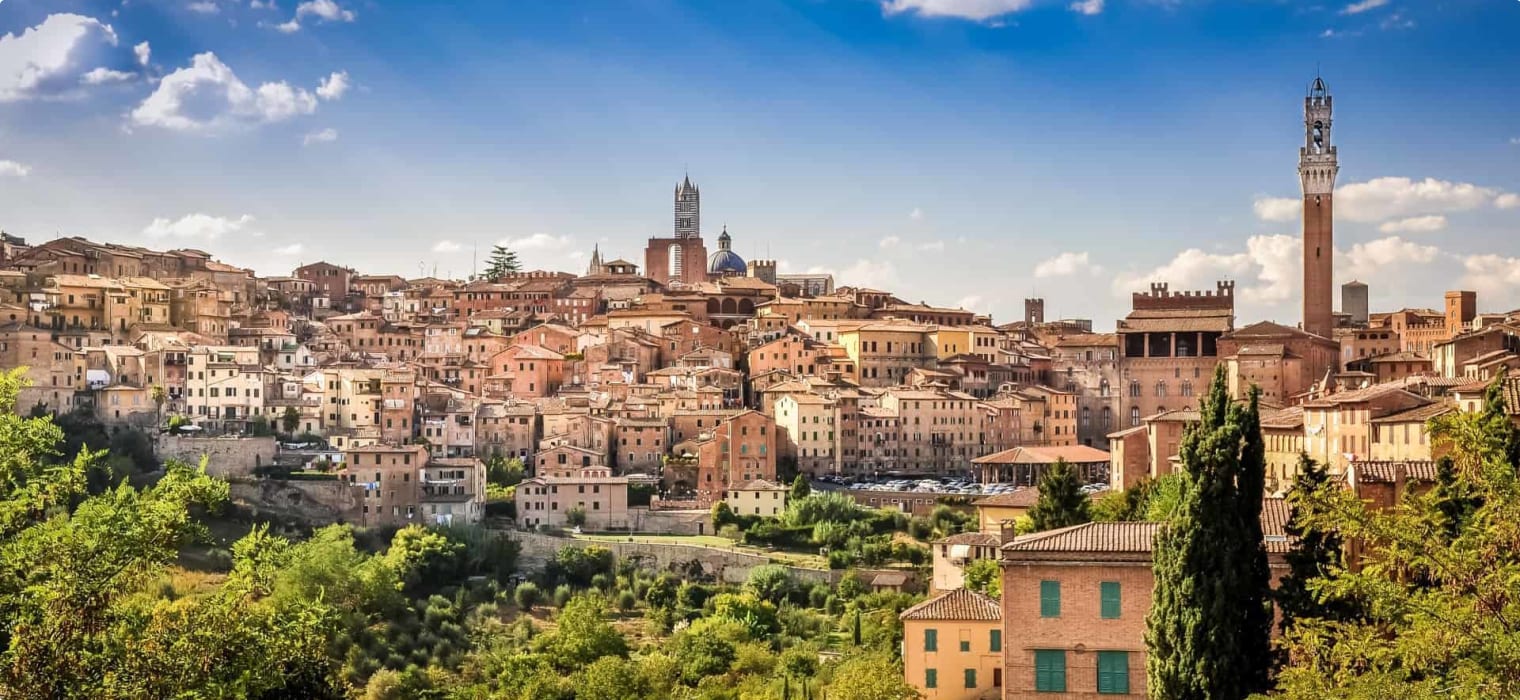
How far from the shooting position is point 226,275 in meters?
67.4

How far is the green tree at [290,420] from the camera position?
51.4 metres

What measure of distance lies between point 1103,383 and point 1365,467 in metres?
34.4

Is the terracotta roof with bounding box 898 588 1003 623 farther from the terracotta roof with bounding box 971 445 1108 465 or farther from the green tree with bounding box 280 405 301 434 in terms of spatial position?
the green tree with bounding box 280 405 301 434

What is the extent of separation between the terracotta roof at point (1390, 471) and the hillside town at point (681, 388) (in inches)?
424

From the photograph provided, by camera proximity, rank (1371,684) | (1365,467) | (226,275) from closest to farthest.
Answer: (1371,684), (1365,467), (226,275)

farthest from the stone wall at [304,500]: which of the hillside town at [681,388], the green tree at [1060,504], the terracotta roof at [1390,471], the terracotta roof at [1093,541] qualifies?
the terracotta roof at [1390,471]

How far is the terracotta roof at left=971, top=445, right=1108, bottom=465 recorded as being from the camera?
161 ft

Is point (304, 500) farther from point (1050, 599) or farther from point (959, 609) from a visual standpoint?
point (1050, 599)

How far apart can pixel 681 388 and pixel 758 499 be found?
9.49 meters

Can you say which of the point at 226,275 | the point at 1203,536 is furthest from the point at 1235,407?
the point at 226,275

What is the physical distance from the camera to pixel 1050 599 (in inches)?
778

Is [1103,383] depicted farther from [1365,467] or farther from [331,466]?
[1365,467]

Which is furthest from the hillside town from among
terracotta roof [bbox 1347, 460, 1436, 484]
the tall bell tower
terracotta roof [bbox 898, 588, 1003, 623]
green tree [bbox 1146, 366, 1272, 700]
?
green tree [bbox 1146, 366, 1272, 700]

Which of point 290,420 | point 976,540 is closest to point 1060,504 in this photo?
point 976,540
